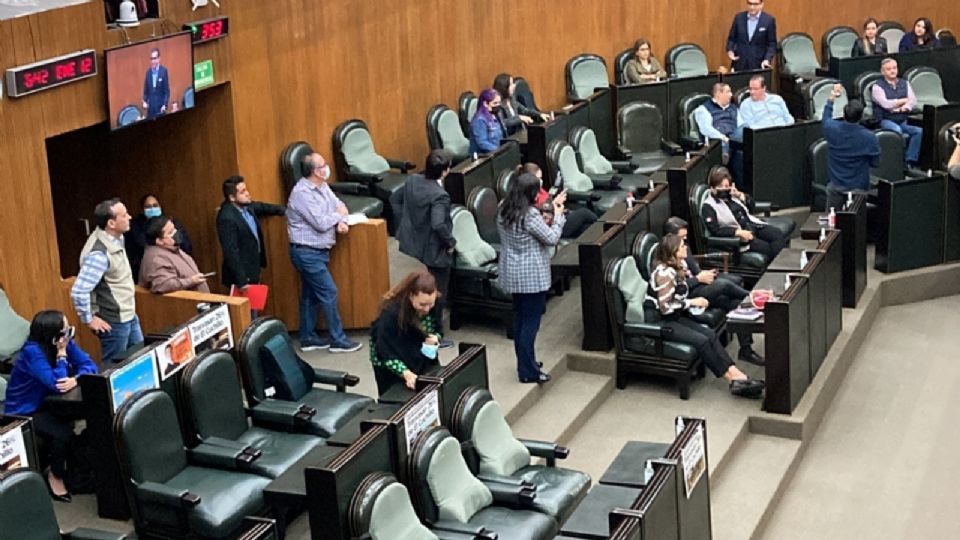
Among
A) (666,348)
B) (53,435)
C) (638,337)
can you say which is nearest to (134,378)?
(53,435)

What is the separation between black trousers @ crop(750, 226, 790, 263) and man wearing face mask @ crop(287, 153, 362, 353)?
306 cm

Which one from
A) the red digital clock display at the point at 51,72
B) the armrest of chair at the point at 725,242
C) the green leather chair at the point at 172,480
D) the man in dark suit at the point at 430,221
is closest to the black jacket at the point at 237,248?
the man in dark suit at the point at 430,221

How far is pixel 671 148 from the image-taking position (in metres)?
12.6

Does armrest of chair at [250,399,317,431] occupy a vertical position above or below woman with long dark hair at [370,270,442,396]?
below

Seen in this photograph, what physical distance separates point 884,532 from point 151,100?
4.76m

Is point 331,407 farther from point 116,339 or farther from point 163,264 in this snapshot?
point 163,264

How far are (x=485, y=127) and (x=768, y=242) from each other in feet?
7.93

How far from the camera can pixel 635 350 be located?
8.87 meters

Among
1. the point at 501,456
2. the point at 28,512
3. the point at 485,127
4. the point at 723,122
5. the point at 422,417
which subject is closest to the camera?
the point at 28,512

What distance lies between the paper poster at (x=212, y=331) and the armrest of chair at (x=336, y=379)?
0.49 m

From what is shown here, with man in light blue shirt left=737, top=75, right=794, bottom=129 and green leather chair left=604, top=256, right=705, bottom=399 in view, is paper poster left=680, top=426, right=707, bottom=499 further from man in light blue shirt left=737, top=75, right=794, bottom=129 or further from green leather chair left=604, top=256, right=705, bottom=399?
man in light blue shirt left=737, top=75, right=794, bottom=129

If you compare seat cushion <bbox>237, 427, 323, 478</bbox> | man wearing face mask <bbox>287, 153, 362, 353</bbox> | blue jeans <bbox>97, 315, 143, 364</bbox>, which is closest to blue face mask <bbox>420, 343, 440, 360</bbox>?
seat cushion <bbox>237, 427, 323, 478</bbox>

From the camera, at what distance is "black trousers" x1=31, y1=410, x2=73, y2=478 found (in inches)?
276

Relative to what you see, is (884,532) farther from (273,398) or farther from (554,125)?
(554,125)
